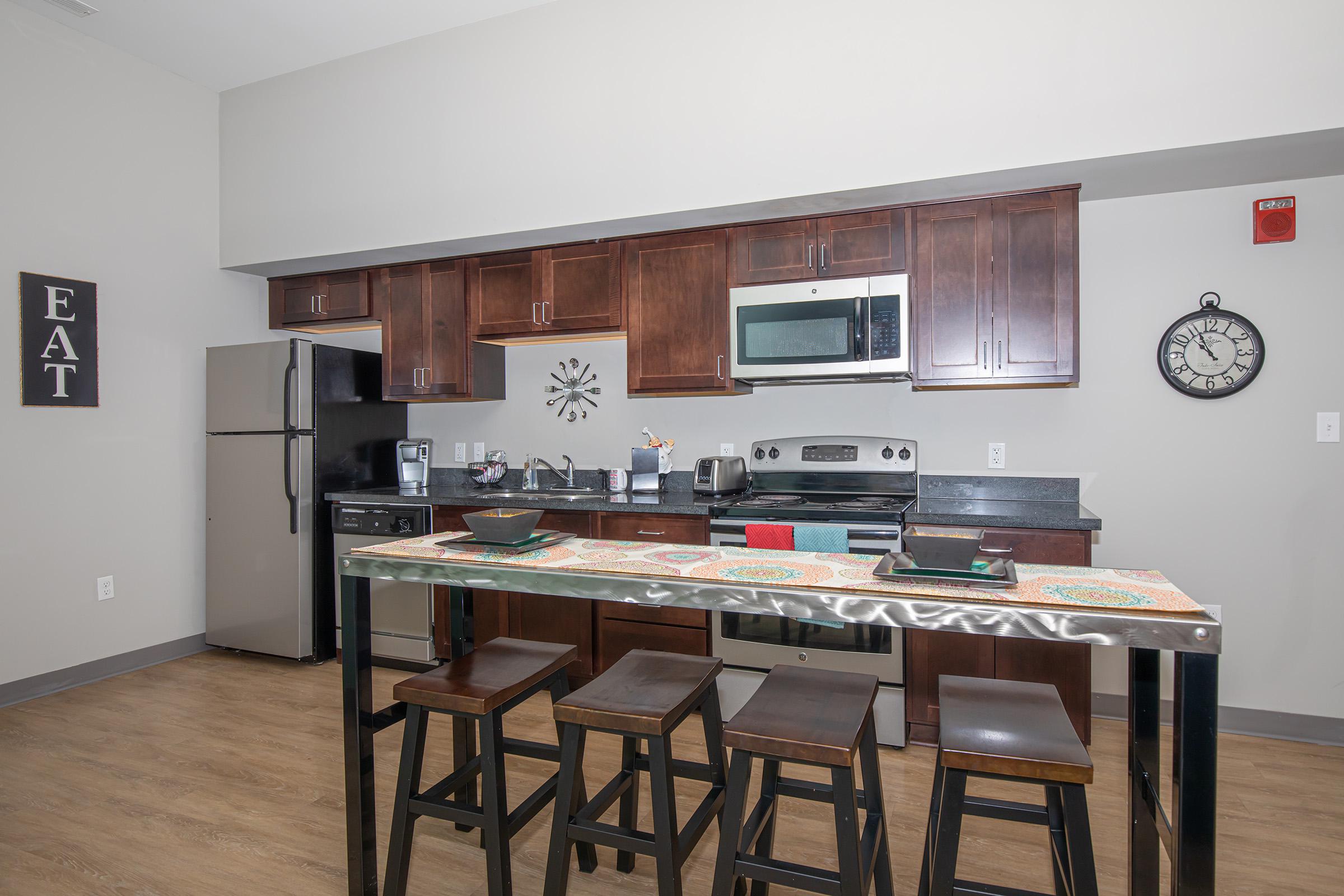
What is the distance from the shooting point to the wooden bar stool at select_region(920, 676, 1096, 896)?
130cm

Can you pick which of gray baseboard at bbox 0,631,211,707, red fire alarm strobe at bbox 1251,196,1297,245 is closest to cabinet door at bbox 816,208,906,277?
red fire alarm strobe at bbox 1251,196,1297,245

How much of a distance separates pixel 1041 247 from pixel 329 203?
11.9ft

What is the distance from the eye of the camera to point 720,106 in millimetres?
3123

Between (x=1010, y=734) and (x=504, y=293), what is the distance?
3.20 meters

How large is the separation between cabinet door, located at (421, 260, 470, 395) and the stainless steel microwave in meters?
1.55

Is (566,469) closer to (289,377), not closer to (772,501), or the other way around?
(772,501)

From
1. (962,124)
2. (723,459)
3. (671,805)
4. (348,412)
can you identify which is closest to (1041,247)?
(962,124)

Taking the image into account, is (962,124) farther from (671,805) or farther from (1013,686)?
(671,805)

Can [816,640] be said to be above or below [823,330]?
below

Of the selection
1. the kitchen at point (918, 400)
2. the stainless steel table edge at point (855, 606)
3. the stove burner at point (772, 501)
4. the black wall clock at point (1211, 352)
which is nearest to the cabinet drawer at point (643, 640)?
the kitchen at point (918, 400)

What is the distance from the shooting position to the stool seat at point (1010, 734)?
1.29m

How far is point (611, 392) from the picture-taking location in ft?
13.1

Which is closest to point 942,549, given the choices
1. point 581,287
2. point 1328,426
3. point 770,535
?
point 770,535

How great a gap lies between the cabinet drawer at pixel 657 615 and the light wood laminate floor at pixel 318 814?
0.44 meters
